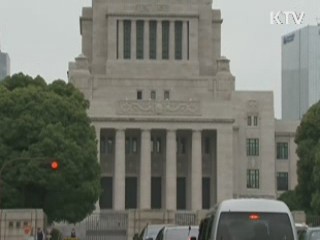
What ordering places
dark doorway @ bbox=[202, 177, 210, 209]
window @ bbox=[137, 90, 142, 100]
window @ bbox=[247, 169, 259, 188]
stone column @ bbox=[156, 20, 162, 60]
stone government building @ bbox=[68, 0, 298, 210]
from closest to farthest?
stone government building @ bbox=[68, 0, 298, 210], dark doorway @ bbox=[202, 177, 210, 209], window @ bbox=[137, 90, 142, 100], window @ bbox=[247, 169, 259, 188], stone column @ bbox=[156, 20, 162, 60]

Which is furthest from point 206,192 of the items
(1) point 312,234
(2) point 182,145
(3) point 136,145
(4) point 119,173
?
(1) point 312,234

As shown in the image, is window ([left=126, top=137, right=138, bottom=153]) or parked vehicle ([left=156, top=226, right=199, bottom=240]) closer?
parked vehicle ([left=156, top=226, right=199, bottom=240])

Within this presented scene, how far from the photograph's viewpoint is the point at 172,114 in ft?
375

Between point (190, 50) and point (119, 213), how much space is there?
2726 centimetres

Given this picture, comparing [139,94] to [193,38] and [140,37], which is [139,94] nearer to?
[140,37]

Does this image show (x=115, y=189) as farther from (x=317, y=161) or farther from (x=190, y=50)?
(x=317, y=161)

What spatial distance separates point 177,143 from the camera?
391ft

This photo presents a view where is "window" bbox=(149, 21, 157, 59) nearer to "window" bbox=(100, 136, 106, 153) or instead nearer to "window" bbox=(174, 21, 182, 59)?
"window" bbox=(174, 21, 182, 59)

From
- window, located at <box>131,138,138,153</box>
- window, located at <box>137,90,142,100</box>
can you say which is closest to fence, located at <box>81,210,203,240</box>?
window, located at <box>131,138,138,153</box>

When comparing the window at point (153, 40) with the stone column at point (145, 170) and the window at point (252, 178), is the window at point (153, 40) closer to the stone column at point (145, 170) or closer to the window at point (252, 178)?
the stone column at point (145, 170)

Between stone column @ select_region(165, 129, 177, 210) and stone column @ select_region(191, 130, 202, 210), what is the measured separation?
5.28 feet

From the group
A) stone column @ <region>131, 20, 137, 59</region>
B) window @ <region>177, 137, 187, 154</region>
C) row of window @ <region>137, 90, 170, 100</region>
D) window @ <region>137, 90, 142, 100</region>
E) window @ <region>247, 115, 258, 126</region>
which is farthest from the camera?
stone column @ <region>131, 20, 137, 59</region>

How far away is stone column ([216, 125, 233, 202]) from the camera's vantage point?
113m

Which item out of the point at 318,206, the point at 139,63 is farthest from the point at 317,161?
the point at 139,63
